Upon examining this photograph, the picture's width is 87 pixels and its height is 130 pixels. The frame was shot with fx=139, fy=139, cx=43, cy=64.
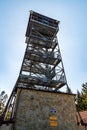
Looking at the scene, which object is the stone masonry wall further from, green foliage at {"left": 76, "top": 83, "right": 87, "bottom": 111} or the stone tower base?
green foliage at {"left": 76, "top": 83, "right": 87, "bottom": 111}

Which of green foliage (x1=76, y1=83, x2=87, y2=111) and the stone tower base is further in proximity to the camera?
green foliage (x1=76, y1=83, x2=87, y2=111)

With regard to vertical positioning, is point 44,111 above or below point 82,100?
below

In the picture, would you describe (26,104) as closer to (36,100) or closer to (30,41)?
(36,100)

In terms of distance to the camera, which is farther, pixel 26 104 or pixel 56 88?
pixel 56 88

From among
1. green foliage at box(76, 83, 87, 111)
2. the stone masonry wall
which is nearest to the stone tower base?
the stone masonry wall

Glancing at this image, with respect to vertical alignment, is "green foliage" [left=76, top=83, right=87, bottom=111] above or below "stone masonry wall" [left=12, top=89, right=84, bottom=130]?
above

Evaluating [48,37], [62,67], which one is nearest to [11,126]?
[62,67]

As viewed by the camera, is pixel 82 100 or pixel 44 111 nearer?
pixel 44 111

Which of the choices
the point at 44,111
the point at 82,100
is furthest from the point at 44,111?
the point at 82,100

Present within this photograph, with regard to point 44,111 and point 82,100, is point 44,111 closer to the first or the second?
point 44,111

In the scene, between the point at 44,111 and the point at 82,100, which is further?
the point at 82,100

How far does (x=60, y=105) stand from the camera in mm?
12656

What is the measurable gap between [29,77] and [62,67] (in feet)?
12.8

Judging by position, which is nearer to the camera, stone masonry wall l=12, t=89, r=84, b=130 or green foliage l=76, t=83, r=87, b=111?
stone masonry wall l=12, t=89, r=84, b=130
